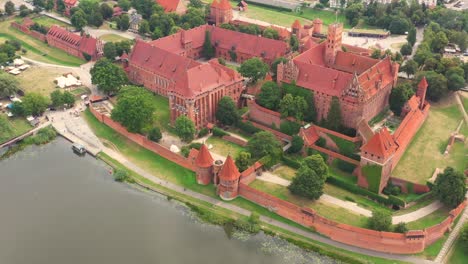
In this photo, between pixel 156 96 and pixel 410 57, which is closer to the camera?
pixel 156 96

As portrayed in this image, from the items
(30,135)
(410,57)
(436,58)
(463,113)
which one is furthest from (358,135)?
(30,135)

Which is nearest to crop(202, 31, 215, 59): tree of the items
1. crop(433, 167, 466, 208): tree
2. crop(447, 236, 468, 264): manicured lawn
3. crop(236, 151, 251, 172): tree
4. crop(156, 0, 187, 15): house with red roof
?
crop(156, 0, 187, 15): house with red roof

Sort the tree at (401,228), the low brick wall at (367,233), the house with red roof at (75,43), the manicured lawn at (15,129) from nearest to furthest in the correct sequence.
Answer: the low brick wall at (367,233), the tree at (401,228), the manicured lawn at (15,129), the house with red roof at (75,43)

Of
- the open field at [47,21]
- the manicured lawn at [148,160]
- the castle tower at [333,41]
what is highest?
the castle tower at [333,41]

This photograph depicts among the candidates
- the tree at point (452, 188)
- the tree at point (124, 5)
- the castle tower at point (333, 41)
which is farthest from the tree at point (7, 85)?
the tree at point (452, 188)

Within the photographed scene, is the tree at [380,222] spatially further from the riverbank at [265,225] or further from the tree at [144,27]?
the tree at [144,27]

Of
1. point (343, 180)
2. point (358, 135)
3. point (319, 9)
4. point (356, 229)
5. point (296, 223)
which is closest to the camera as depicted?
point (356, 229)

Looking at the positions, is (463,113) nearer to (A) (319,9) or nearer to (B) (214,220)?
(B) (214,220)
